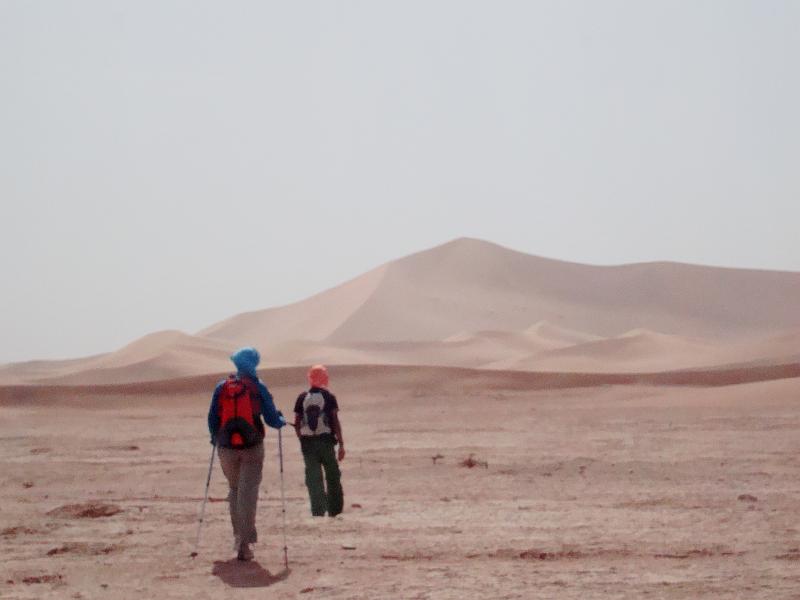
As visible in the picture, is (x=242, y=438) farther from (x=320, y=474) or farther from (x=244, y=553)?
(x=320, y=474)

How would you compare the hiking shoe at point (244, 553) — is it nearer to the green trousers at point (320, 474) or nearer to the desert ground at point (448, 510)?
the desert ground at point (448, 510)

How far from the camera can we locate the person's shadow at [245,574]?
791 centimetres

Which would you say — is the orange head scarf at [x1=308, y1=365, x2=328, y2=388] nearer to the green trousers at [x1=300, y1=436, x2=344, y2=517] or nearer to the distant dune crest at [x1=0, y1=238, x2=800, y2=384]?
the green trousers at [x1=300, y1=436, x2=344, y2=517]

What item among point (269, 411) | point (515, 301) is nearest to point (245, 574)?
point (269, 411)

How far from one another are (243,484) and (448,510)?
294 cm

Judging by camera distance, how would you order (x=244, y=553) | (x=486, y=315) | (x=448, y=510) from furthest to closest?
(x=486, y=315)
(x=448, y=510)
(x=244, y=553)

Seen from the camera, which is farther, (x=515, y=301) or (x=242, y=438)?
(x=515, y=301)

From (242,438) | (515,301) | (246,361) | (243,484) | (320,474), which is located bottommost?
(320,474)

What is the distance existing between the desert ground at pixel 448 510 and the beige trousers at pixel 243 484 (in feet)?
0.77

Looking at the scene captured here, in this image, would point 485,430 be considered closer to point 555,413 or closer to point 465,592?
point 555,413

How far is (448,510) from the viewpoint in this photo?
36.8ft

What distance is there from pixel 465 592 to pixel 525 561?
1.16 metres

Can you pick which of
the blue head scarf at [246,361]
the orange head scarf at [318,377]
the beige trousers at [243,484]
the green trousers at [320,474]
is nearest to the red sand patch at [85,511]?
the green trousers at [320,474]

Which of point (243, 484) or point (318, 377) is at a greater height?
point (318, 377)
